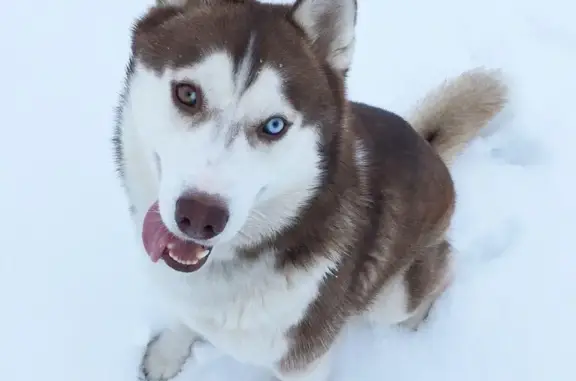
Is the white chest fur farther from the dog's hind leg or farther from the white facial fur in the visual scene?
the dog's hind leg

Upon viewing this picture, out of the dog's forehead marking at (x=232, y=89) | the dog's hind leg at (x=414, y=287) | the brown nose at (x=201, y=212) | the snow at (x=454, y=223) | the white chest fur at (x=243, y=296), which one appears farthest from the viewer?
the snow at (x=454, y=223)

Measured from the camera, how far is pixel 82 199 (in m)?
3.20

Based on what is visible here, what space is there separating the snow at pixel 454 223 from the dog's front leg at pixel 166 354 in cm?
7

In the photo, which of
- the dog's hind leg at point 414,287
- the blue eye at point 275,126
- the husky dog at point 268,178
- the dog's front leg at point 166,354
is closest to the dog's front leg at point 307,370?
the husky dog at point 268,178

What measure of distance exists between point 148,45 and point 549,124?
254cm

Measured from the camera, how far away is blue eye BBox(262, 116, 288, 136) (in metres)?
1.76

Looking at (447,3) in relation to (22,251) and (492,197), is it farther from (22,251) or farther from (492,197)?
(22,251)

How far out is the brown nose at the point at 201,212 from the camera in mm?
1609

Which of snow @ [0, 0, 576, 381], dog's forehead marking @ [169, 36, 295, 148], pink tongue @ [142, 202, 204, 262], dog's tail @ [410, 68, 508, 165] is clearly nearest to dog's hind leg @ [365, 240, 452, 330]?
snow @ [0, 0, 576, 381]

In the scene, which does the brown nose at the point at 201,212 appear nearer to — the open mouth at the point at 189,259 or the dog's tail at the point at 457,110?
the open mouth at the point at 189,259

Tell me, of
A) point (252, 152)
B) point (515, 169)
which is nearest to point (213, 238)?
point (252, 152)

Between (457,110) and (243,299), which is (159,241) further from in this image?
(457,110)

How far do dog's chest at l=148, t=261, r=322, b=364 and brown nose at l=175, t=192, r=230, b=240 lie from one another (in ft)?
1.53

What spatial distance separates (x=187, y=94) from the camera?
175 cm
